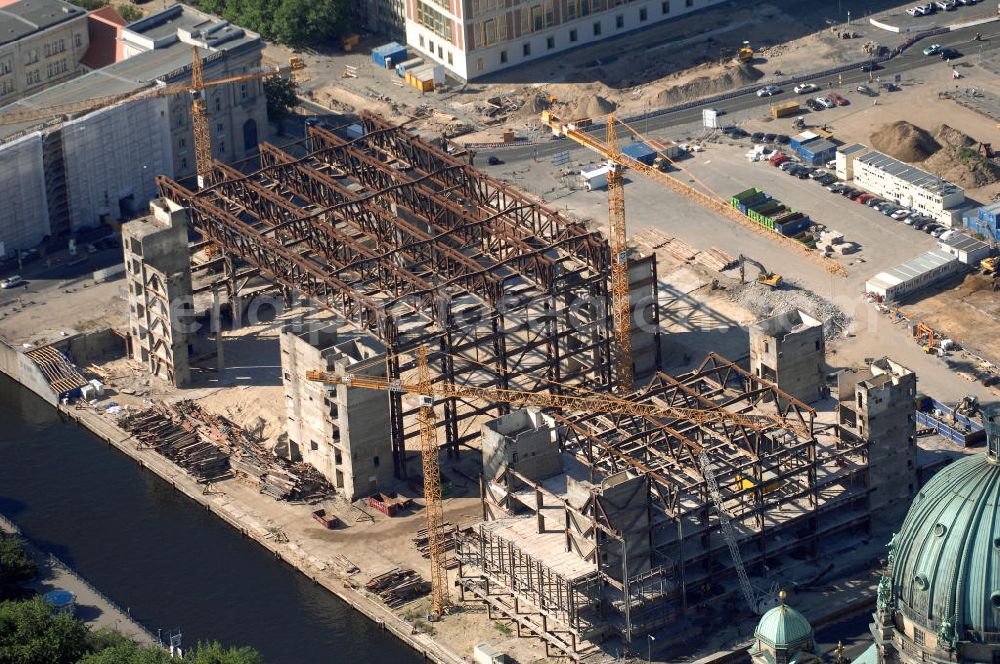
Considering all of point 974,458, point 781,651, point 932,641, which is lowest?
point 781,651

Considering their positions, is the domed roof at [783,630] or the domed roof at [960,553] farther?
the domed roof at [783,630]

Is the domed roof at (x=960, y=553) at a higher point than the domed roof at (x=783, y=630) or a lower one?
higher

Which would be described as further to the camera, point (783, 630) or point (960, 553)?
point (783, 630)

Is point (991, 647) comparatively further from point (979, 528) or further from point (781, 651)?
point (781, 651)

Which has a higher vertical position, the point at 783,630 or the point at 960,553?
the point at 960,553

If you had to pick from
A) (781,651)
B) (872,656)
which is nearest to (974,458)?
(872,656)
